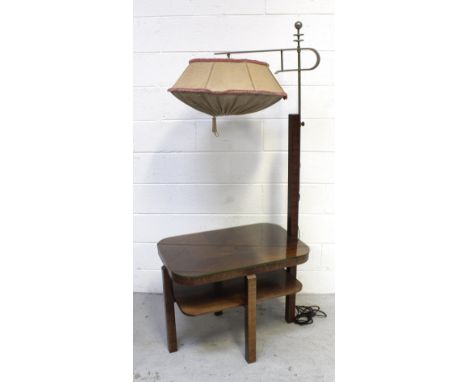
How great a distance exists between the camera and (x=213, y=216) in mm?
1235

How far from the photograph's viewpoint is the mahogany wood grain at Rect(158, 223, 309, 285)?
1018 millimetres

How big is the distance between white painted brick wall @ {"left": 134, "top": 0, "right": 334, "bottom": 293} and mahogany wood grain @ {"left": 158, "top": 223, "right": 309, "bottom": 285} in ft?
0.16

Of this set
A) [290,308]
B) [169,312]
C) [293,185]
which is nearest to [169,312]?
[169,312]

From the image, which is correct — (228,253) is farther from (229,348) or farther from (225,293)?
(229,348)

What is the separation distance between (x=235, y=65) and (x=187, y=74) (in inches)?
5.1

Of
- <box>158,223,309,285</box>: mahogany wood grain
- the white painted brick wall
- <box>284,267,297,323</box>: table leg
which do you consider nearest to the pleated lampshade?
the white painted brick wall

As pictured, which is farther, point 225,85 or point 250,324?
point 250,324

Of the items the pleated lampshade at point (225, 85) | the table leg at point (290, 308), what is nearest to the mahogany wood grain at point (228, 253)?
the table leg at point (290, 308)

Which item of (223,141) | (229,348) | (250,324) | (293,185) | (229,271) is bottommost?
(229,348)

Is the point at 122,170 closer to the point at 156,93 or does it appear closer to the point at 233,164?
the point at 156,93

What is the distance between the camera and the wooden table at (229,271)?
1035 millimetres

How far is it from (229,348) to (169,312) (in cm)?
23

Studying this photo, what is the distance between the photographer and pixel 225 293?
1117 millimetres

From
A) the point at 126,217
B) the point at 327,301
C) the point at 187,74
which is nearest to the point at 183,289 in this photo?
the point at 126,217
